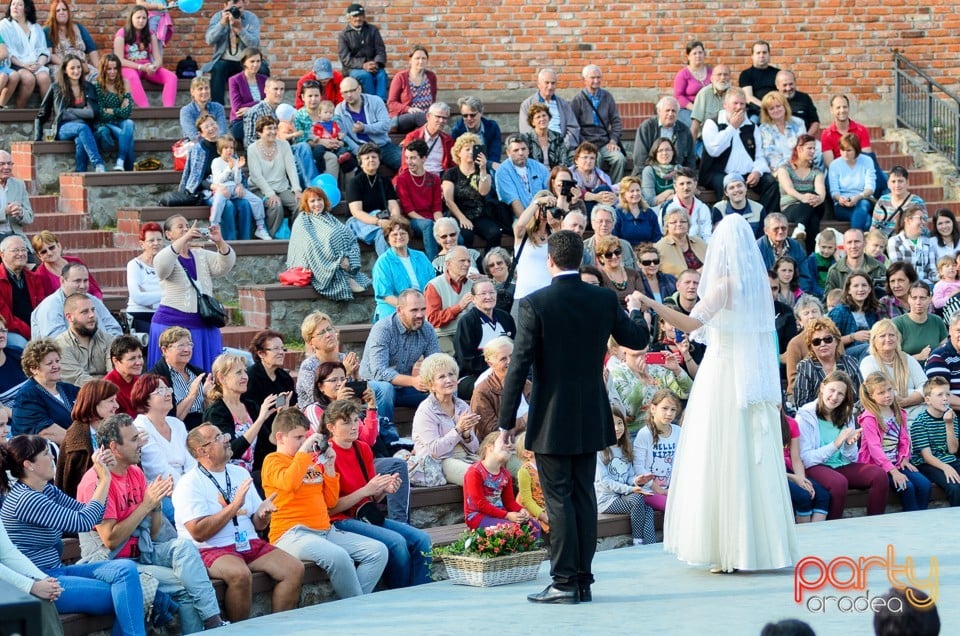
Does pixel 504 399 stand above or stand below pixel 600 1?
below

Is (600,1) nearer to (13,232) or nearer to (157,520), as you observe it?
(13,232)

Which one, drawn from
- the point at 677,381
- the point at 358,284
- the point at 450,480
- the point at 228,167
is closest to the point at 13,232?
the point at 228,167

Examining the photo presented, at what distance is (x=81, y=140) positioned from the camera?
1359 centimetres

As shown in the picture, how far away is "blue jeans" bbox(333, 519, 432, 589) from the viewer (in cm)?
859

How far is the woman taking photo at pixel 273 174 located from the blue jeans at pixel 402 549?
4.85 meters

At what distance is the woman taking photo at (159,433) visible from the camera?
845 centimetres

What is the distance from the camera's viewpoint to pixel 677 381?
1070cm

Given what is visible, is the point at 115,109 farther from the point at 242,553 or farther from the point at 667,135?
the point at 242,553

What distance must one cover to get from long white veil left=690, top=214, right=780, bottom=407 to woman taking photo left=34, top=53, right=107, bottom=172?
24.2 ft

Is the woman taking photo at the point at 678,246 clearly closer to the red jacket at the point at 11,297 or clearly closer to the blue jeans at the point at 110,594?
the red jacket at the point at 11,297

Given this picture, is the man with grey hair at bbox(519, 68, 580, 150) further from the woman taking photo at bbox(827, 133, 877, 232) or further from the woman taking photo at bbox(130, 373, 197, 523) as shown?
the woman taking photo at bbox(130, 373, 197, 523)

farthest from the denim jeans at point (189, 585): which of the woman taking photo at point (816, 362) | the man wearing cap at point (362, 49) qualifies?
the man wearing cap at point (362, 49)

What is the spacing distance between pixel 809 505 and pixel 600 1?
28.0ft

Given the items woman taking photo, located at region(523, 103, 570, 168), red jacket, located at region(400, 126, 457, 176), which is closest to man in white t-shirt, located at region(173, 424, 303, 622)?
red jacket, located at region(400, 126, 457, 176)
